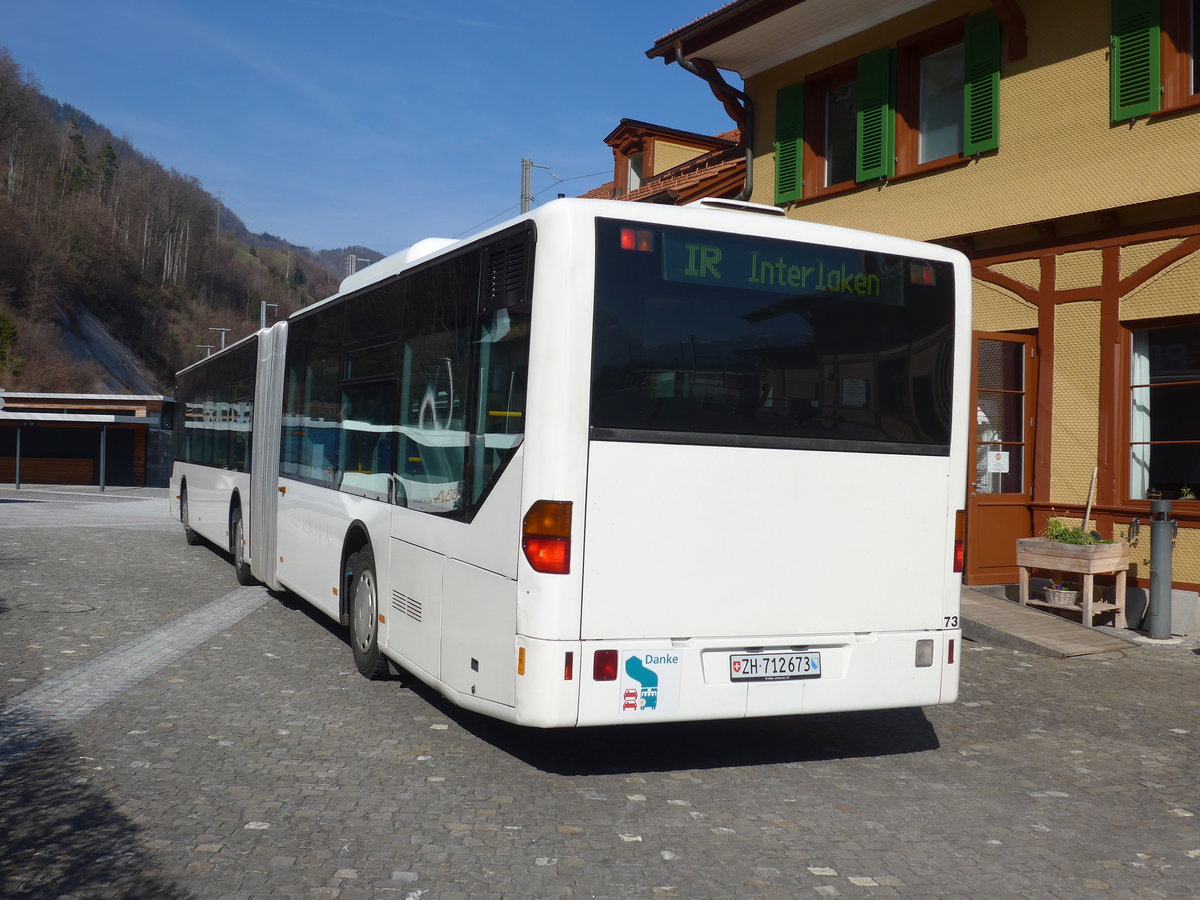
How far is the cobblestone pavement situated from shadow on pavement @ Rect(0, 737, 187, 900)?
0.05 feet

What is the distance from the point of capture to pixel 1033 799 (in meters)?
5.64

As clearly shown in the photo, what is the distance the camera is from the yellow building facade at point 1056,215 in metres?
11.5

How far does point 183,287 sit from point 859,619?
118 meters

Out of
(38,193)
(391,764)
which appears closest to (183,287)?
(38,193)

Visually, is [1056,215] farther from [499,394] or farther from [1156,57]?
[499,394]

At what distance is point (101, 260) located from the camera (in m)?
84.5

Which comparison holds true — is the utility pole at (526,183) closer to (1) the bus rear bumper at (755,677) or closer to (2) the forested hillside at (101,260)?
(1) the bus rear bumper at (755,677)

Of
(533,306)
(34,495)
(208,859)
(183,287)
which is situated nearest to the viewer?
(208,859)

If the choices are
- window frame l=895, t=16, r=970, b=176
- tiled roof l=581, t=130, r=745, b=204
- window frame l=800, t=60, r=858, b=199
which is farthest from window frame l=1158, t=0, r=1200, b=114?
tiled roof l=581, t=130, r=745, b=204

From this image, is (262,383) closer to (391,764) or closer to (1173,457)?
(391,764)

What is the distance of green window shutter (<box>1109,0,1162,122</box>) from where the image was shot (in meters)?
11.6

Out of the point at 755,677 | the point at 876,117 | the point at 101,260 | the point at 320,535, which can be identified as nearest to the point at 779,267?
the point at 755,677

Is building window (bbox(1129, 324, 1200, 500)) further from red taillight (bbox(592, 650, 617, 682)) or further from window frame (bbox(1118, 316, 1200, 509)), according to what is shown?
red taillight (bbox(592, 650, 617, 682))

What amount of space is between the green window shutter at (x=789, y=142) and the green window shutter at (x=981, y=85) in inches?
119
